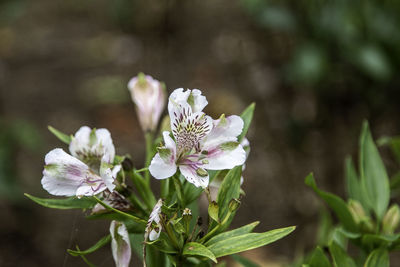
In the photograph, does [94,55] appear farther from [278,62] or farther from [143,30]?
[278,62]

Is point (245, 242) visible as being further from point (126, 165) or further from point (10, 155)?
point (10, 155)

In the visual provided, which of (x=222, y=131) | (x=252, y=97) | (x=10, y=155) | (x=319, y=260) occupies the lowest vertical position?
(x=10, y=155)

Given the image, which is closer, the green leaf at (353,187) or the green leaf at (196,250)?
the green leaf at (196,250)

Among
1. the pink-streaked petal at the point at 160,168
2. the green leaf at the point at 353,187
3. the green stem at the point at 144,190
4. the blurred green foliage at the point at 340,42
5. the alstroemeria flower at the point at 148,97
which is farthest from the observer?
the blurred green foliage at the point at 340,42

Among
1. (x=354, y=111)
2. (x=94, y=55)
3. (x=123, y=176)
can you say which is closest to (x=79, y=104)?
(x=94, y=55)

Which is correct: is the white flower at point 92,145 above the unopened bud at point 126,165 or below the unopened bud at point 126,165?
above

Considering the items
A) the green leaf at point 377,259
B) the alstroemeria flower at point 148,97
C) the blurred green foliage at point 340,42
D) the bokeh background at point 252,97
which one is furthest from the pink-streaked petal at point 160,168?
the blurred green foliage at point 340,42

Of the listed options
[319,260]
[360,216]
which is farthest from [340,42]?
[319,260]

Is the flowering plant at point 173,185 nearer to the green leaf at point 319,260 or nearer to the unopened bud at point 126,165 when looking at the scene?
the unopened bud at point 126,165
